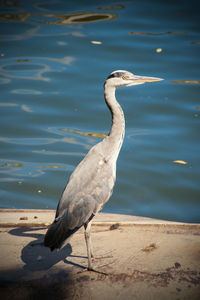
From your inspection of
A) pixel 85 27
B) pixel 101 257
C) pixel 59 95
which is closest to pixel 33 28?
pixel 85 27

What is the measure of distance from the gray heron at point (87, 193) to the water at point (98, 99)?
9.40 feet

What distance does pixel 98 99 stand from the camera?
1045 cm

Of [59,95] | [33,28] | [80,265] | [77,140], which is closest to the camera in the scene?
[80,265]

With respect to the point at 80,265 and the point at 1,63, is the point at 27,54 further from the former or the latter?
the point at 80,265

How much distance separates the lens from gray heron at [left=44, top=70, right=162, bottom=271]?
3980mm

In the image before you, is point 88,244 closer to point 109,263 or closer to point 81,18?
point 109,263

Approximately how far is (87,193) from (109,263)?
732mm

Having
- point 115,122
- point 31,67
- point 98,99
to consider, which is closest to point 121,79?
point 115,122

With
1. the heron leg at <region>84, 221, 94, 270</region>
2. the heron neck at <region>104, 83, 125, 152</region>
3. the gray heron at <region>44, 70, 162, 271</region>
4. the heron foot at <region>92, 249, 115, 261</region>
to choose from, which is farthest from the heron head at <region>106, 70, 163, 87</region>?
the heron foot at <region>92, 249, 115, 261</region>

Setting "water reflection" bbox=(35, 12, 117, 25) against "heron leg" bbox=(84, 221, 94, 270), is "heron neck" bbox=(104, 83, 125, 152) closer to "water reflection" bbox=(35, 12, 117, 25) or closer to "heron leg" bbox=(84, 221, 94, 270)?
"heron leg" bbox=(84, 221, 94, 270)

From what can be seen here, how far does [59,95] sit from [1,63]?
8.73 feet

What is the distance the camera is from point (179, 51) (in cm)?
1256

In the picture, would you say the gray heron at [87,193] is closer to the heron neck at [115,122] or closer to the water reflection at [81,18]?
the heron neck at [115,122]

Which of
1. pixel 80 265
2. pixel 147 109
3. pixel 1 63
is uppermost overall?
pixel 1 63
